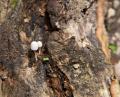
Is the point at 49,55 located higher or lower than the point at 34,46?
lower

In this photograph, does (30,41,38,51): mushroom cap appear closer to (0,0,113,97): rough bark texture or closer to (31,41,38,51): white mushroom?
(31,41,38,51): white mushroom

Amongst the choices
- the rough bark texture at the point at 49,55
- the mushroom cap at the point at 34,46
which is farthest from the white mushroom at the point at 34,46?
the rough bark texture at the point at 49,55

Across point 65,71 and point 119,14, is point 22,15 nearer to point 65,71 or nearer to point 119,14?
point 65,71

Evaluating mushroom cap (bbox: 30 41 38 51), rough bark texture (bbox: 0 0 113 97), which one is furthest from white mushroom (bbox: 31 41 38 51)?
rough bark texture (bbox: 0 0 113 97)

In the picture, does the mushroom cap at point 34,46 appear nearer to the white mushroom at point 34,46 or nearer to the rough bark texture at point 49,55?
the white mushroom at point 34,46

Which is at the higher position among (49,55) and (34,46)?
(34,46)

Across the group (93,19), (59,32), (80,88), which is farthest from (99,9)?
(80,88)

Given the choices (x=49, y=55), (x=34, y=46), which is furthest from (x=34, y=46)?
(x=49, y=55)

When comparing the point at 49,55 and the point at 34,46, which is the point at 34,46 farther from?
the point at 49,55
